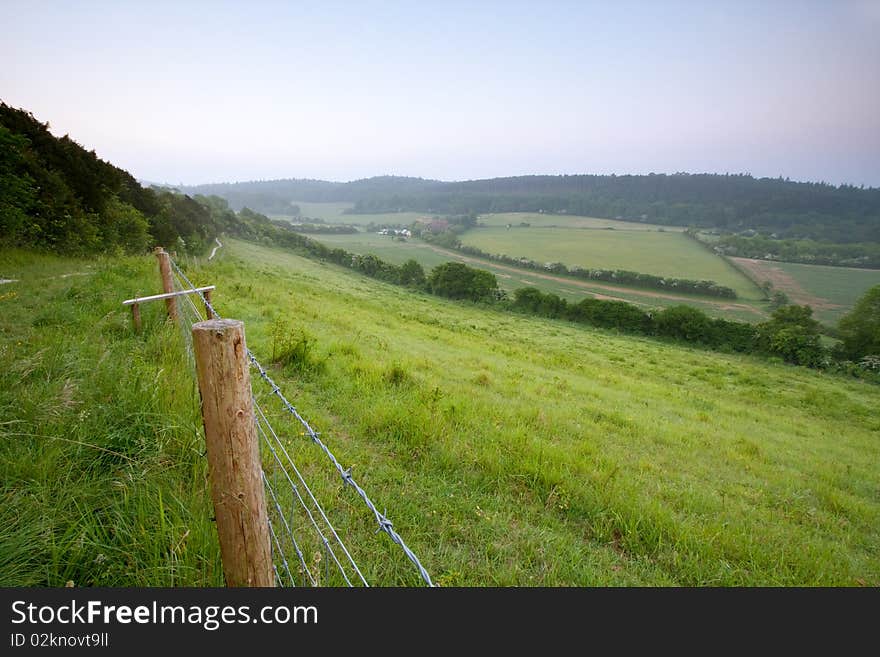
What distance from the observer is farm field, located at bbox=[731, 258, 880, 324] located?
51750mm

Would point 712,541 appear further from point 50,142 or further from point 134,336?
point 50,142

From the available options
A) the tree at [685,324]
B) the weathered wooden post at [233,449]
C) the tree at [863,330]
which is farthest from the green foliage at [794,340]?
the weathered wooden post at [233,449]

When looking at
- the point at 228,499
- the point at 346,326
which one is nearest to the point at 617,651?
the point at 228,499

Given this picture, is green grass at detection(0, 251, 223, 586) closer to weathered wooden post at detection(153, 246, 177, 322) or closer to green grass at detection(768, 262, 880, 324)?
weathered wooden post at detection(153, 246, 177, 322)

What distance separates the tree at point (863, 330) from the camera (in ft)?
111

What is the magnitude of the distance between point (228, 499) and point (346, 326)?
12.2 m

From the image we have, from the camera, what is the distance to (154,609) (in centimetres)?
190

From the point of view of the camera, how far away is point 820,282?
208 ft

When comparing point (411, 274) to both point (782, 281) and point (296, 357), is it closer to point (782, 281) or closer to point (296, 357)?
point (296, 357)

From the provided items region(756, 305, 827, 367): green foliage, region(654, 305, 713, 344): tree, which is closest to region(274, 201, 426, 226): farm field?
region(654, 305, 713, 344): tree

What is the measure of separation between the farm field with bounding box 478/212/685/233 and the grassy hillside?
119370 mm

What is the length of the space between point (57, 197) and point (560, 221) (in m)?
126

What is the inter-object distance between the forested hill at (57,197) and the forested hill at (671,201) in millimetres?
128670

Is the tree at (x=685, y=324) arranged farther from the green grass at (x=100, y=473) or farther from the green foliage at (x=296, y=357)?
the green grass at (x=100, y=473)
